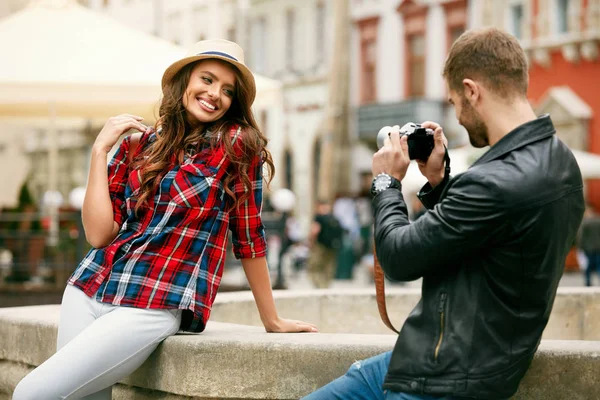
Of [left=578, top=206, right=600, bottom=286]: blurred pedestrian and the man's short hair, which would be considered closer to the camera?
the man's short hair

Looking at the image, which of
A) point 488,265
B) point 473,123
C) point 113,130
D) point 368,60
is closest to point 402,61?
point 368,60

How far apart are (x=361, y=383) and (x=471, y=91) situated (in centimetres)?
84

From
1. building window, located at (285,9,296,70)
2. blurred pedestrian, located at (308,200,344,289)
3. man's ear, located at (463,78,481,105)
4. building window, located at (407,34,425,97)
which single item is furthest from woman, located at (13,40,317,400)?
building window, located at (285,9,296,70)

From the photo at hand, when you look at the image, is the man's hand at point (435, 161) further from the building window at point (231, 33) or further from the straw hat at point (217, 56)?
the building window at point (231, 33)

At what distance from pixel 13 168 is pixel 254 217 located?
79.1ft

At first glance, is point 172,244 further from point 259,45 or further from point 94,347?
point 259,45

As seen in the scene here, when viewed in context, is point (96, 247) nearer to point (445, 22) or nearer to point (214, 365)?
point (214, 365)

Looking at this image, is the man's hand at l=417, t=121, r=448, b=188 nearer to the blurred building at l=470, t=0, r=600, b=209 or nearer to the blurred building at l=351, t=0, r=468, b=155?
the blurred building at l=470, t=0, r=600, b=209

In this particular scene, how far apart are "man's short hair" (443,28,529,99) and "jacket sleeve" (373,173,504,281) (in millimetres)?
261

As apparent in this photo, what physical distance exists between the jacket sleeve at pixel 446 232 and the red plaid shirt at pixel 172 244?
996mm

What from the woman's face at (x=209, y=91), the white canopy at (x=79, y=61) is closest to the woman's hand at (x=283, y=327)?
the woman's face at (x=209, y=91)

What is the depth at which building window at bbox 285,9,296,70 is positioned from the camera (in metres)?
36.8

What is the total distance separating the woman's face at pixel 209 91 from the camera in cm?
385

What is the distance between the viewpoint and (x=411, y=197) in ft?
72.2
